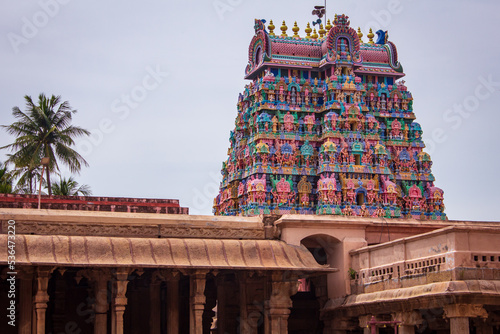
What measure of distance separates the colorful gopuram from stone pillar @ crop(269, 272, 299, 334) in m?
24.7

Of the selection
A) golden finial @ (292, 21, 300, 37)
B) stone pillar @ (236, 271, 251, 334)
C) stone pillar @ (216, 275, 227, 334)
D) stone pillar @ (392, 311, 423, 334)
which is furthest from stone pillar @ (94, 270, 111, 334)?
golden finial @ (292, 21, 300, 37)

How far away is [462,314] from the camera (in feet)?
77.9

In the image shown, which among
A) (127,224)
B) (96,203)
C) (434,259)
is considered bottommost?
(434,259)

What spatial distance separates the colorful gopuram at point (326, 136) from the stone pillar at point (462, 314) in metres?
30.0

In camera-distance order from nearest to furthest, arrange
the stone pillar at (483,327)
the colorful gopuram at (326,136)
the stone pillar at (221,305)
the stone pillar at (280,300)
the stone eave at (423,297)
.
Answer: the stone eave at (423,297) → the stone pillar at (483,327) → the stone pillar at (280,300) → the stone pillar at (221,305) → the colorful gopuram at (326,136)

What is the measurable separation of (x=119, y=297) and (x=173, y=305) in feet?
9.17

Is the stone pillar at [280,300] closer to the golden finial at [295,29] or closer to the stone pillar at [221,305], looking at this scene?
the stone pillar at [221,305]

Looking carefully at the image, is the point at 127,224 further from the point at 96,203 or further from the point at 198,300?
the point at 96,203

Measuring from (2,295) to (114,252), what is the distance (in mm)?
6075

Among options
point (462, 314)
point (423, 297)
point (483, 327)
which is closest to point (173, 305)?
point (423, 297)

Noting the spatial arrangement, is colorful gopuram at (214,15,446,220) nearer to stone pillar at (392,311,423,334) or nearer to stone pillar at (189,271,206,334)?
stone pillar at (189,271,206,334)

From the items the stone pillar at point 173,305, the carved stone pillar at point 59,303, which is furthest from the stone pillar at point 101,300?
the carved stone pillar at point 59,303

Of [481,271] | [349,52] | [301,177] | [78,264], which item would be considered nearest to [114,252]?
[78,264]

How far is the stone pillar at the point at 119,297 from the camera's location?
90.8ft
